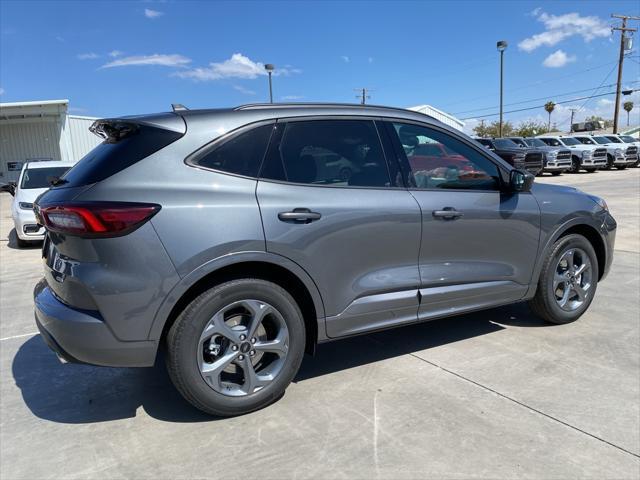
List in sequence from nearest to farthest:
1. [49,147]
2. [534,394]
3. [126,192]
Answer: [126,192], [534,394], [49,147]

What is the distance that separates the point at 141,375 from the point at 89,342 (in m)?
1.12

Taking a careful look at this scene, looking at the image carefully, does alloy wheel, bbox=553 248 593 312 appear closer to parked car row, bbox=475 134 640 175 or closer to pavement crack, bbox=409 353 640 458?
pavement crack, bbox=409 353 640 458

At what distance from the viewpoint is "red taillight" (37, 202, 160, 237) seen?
8.60 ft

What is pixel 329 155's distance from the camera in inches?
131

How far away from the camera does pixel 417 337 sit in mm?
4344

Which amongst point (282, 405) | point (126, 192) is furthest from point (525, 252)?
point (126, 192)

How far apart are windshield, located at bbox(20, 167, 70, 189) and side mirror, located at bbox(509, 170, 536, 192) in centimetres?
929

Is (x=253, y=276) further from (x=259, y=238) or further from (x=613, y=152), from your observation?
(x=613, y=152)

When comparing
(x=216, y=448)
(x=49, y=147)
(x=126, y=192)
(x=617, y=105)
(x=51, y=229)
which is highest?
(x=617, y=105)

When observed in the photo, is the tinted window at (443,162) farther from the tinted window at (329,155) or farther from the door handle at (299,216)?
the door handle at (299,216)

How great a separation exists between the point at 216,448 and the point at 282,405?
22.5 inches

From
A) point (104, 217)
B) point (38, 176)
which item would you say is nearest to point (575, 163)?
point (38, 176)

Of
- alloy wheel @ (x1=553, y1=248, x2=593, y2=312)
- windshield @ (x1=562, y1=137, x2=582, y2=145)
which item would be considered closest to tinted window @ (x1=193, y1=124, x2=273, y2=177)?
alloy wheel @ (x1=553, y1=248, x2=593, y2=312)

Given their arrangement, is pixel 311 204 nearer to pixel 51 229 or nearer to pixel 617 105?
pixel 51 229
